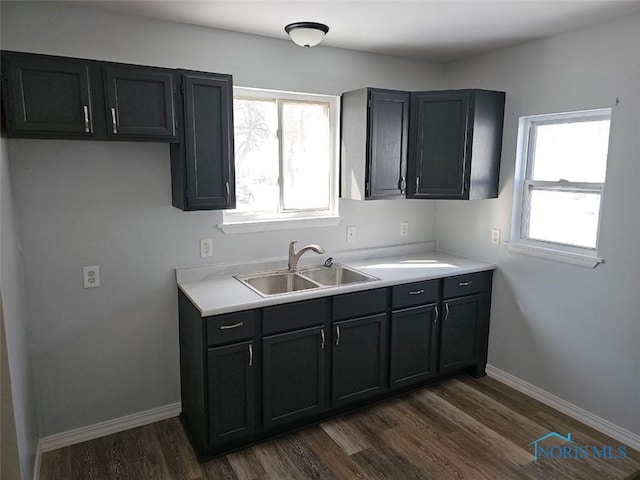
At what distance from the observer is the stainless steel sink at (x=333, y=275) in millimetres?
3109

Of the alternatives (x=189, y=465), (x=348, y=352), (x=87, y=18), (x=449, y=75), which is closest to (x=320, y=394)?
(x=348, y=352)

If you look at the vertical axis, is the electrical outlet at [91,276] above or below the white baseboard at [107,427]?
above

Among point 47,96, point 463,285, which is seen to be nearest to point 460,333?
point 463,285

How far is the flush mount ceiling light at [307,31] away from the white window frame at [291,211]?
A: 535mm

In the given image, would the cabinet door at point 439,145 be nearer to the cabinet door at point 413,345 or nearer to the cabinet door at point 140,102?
the cabinet door at point 413,345

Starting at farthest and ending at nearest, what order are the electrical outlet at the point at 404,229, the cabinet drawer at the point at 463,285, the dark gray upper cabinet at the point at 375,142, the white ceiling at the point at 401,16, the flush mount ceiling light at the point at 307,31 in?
the electrical outlet at the point at 404,229
the cabinet drawer at the point at 463,285
the dark gray upper cabinet at the point at 375,142
the flush mount ceiling light at the point at 307,31
the white ceiling at the point at 401,16

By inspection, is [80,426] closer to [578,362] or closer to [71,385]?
[71,385]

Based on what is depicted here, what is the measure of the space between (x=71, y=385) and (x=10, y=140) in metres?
1.39

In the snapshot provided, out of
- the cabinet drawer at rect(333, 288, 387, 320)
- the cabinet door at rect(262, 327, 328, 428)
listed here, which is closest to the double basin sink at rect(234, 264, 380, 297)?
the cabinet drawer at rect(333, 288, 387, 320)

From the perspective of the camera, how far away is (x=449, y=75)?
3693mm

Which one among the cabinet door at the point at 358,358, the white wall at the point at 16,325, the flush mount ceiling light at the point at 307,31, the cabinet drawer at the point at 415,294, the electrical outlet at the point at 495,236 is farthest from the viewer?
the electrical outlet at the point at 495,236

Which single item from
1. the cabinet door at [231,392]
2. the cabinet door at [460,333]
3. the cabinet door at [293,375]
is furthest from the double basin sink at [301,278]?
the cabinet door at [460,333]

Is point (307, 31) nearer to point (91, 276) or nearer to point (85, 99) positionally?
point (85, 99)

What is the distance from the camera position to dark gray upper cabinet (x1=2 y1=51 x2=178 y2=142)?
204 centimetres
